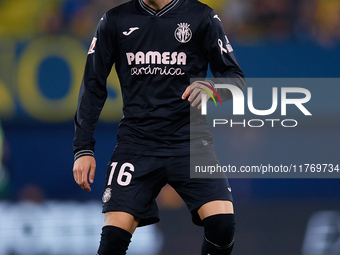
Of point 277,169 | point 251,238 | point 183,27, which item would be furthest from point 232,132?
point 183,27

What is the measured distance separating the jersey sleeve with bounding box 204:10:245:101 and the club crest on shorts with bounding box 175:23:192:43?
93mm

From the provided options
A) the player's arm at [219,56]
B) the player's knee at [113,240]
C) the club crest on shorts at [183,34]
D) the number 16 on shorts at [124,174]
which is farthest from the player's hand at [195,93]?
the player's knee at [113,240]

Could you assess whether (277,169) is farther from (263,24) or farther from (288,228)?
(263,24)

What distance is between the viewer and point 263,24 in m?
5.39

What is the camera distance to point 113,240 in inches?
118

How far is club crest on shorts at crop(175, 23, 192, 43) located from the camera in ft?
10.6

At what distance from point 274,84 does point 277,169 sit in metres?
0.75

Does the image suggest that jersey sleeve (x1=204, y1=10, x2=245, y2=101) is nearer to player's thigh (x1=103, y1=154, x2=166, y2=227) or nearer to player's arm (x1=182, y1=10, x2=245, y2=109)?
player's arm (x1=182, y1=10, x2=245, y2=109)

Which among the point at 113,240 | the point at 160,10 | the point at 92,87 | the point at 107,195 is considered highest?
the point at 160,10

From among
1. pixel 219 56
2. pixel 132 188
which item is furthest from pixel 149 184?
pixel 219 56

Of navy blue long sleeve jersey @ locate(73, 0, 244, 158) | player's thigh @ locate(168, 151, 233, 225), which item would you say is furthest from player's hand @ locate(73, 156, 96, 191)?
player's thigh @ locate(168, 151, 233, 225)

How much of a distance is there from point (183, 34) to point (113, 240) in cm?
113

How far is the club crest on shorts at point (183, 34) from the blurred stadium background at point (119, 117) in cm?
213

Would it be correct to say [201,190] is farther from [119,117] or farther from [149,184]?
[119,117]
